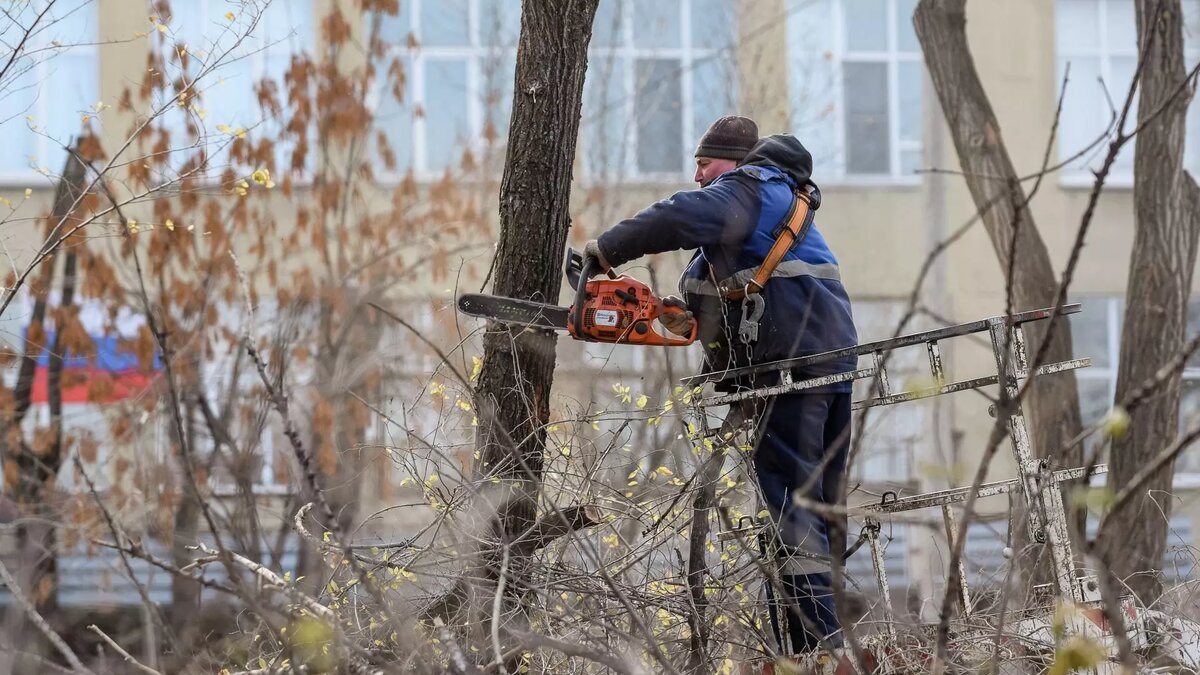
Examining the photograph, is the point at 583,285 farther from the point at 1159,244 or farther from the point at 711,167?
the point at 1159,244

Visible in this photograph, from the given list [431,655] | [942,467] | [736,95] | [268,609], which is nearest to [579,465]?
[431,655]

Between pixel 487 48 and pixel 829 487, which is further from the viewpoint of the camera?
pixel 487 48

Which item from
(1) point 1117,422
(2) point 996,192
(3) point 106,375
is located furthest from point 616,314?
(3) point 106,375

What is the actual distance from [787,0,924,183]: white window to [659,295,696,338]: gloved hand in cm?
1218

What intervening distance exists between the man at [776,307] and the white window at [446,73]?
434 inches

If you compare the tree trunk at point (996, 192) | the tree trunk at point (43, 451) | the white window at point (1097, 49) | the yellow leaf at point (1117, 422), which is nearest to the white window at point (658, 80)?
the white window at point (1097, 49)

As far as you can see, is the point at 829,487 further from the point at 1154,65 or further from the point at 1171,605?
the point at 1154,65

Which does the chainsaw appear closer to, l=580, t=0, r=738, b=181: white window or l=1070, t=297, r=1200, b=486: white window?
l=580, t=0, r=738, b=181: white window

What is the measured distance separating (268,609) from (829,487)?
8.08 ft

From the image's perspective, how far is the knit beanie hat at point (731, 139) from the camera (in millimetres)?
4645

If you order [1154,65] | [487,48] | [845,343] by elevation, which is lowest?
[845,343]

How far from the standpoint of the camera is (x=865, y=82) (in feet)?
54.6

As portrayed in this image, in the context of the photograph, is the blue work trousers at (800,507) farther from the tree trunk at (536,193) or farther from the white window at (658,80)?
the white window at (658,80)

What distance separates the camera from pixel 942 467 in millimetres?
2240
